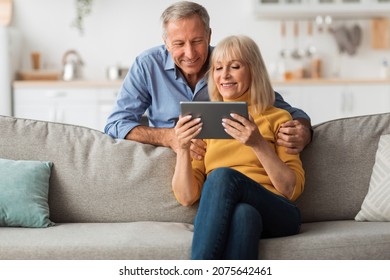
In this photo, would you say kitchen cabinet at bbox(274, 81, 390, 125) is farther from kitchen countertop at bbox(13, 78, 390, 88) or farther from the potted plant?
the potted plant

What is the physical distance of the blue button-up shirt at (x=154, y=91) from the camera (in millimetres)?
3131

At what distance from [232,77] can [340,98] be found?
12.4 feet

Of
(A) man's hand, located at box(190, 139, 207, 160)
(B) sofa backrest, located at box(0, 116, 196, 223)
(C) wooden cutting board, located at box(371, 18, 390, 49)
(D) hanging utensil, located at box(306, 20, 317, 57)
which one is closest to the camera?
(A) man's hand, located at box(190, 139, 207, 160)

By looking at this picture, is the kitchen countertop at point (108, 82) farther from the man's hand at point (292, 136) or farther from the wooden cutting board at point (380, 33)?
the man's hand at point (292, 136)

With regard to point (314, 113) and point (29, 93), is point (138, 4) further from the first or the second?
point (314, 113)

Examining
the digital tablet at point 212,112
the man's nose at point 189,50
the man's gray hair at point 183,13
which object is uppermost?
the man's gray hair at point 183,13

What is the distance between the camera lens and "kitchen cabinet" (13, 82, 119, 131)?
6160 millimetres

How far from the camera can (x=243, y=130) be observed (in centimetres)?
248

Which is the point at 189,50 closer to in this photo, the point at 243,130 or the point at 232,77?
the point at 232,77

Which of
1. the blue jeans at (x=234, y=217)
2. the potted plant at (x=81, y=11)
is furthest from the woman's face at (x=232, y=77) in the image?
the potted plant at (x=81, y=11)

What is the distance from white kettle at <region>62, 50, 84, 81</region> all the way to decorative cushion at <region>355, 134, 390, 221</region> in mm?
4079

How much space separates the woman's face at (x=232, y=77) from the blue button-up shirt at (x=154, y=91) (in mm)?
443

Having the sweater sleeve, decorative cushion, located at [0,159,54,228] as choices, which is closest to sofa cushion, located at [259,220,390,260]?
the sweater sleeve

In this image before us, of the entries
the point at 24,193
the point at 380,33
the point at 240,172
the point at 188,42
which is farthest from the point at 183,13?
the point at 380,33
